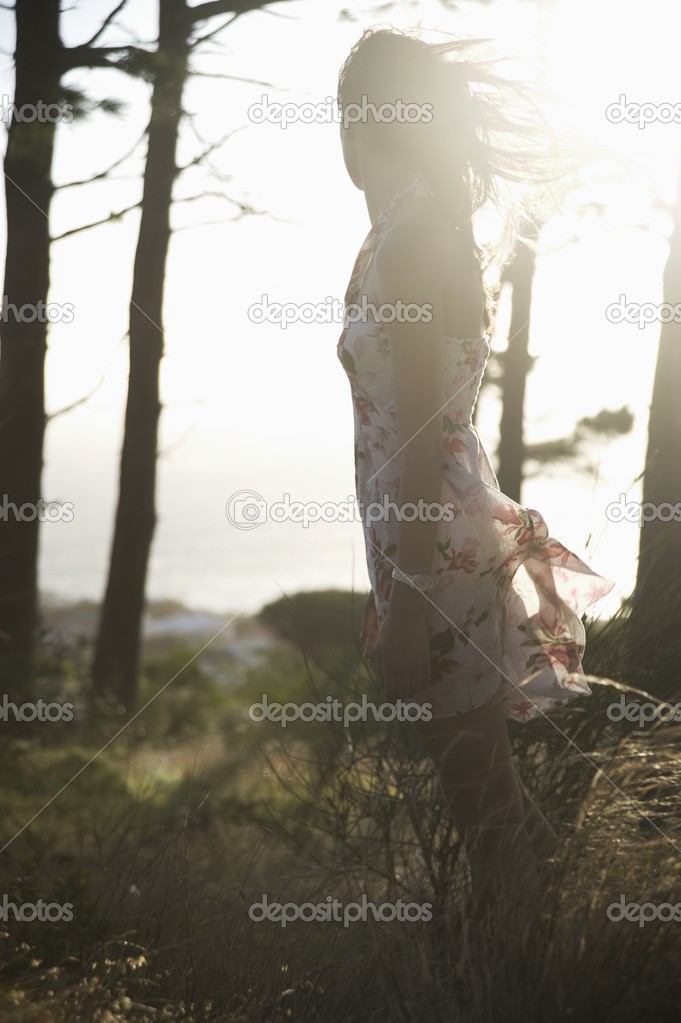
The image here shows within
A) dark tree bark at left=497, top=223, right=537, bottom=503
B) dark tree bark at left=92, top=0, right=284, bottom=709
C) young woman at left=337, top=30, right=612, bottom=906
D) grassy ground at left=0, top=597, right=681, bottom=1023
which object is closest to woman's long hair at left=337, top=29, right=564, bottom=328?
young woman at left=337, top=30, right=612, bottom=906

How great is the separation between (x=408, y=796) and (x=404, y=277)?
4.22ft

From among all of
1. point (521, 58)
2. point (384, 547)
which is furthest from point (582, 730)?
point (521, 58)

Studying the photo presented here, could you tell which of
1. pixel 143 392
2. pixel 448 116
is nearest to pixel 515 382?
pixel 143 392

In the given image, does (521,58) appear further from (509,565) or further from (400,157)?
(509,565)

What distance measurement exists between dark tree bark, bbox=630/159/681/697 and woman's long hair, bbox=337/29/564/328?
3.73 feet

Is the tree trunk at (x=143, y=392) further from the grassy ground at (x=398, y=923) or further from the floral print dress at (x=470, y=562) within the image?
the floral print dress at (x=470, y=562)

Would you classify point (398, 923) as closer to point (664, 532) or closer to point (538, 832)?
point (538, 832)

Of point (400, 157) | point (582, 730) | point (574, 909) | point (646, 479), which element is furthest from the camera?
point (646, 479)

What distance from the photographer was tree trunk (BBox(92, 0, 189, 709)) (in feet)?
21.4

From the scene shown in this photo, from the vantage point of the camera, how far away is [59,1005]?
2.03 meters

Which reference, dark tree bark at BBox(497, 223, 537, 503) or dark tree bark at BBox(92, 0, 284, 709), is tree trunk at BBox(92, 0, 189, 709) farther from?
dark tree bark at BBox(497, 223, 537, 503)

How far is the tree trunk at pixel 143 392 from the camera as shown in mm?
6525

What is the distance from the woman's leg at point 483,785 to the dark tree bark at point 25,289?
4.11 meters

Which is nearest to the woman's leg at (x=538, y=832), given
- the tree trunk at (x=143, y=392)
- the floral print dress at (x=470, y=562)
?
the floral print dress at (x=470, y=562)
